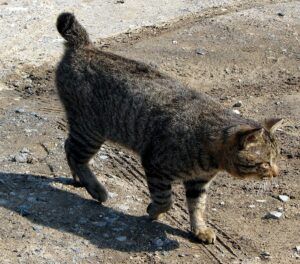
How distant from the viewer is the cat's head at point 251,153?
6453mm

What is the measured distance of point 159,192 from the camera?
6.95 meters

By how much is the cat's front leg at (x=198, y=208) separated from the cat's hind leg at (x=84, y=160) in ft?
3.12

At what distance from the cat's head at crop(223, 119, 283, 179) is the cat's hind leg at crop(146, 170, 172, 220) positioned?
66 centimetres

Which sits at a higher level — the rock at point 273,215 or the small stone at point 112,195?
the rock at point 273,215

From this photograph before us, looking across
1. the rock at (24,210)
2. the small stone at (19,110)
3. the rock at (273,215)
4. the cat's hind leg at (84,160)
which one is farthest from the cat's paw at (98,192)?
the small stone at (19,110)

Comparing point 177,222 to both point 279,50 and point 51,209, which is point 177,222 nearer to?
point 51,209

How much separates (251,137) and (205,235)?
3.78 feet

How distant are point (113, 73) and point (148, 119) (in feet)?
2.03

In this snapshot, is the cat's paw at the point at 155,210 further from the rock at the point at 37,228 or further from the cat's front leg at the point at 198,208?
the rock at the point at 37,228

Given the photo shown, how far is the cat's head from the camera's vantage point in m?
6.45

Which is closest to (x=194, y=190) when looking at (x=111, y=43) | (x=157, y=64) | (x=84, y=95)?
(x=84, y=95)

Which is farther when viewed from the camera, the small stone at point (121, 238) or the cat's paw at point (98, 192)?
the cat's paw at point (98, 192)

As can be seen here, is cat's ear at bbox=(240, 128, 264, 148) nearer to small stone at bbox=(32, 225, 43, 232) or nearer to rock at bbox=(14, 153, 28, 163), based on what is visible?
small stone at bbox=(32, 225, 43, 232)

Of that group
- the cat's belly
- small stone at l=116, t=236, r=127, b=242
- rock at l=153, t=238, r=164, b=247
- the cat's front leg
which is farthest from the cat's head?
small stone at l=116, t=236, r=127, b=242
